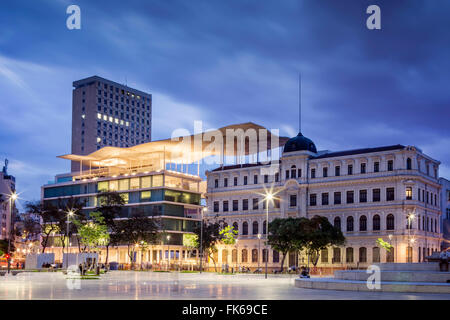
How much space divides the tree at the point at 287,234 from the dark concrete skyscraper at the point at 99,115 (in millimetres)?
92729

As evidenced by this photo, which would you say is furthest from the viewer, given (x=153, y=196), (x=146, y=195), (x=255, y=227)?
(x=146, y=195)

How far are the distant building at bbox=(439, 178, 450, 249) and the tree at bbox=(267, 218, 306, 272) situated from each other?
84.5 ft

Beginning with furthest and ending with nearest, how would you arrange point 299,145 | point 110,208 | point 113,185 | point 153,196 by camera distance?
point 113,185 → point 153,196 → point 299,145 → point 110,208

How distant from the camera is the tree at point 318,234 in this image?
65.8 m

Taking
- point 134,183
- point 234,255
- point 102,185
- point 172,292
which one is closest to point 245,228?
point 234,255

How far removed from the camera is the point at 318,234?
224 feet

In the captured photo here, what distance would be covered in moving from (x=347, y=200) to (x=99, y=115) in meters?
93.3

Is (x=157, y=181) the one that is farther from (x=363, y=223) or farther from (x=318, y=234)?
(x=318, y=234)

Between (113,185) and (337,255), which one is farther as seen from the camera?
(113,185)

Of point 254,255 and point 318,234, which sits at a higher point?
point 318,234

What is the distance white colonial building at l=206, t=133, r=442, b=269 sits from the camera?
246 ft

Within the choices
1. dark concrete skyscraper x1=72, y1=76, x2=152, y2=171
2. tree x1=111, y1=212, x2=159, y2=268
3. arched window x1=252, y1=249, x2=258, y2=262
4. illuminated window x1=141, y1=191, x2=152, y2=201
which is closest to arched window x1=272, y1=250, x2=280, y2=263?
arched window x1=252, y1=249, x2=258, y2=262
